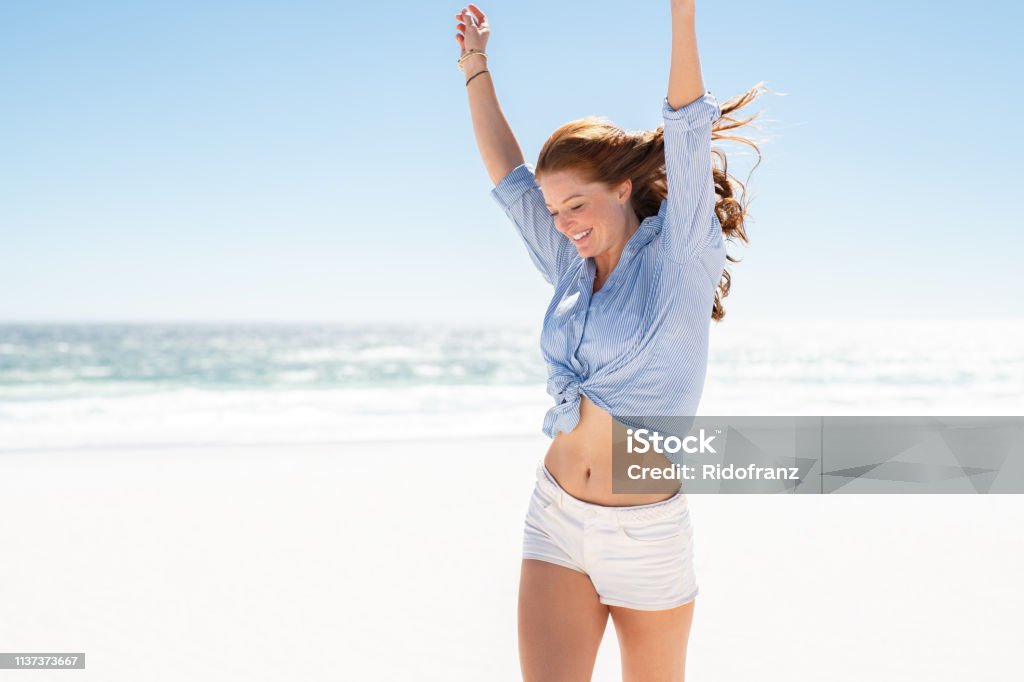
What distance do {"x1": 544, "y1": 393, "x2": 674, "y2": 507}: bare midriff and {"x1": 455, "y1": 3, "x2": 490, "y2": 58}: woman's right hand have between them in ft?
3.70

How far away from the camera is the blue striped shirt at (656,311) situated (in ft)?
5.95

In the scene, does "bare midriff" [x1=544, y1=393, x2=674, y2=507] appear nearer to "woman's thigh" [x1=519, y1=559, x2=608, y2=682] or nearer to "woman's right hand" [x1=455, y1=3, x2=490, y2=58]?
"woman's thigh" [x1=519, y1=559, x2=608, y2=682]

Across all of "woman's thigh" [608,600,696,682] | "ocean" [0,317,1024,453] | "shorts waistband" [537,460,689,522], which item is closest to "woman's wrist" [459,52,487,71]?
"shorts waistband" [537,460,689,522]

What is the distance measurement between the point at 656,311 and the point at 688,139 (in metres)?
0.36

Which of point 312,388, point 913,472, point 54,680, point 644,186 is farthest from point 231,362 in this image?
point 644,186

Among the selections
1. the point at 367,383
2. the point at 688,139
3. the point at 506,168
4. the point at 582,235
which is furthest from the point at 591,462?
the point at 367,383

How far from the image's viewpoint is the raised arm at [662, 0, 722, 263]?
178 cm

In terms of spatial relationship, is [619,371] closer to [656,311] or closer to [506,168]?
[656,311]

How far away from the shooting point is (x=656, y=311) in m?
1.89

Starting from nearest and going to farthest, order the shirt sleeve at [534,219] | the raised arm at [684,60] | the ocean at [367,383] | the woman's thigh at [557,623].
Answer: the raised arm at [684,60] → the woman's thigh at [557,623] → the shirt sleeve at [534,219] → the ocean at [367,383]

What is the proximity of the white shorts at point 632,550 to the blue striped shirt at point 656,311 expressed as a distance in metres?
0.21

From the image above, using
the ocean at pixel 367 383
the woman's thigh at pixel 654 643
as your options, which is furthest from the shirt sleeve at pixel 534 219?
the ocean at pixel 367 383

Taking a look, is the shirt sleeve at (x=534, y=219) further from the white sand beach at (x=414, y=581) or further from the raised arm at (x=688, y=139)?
the white sand beach at (x=414, y=581)

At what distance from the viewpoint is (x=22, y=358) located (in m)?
24.9
